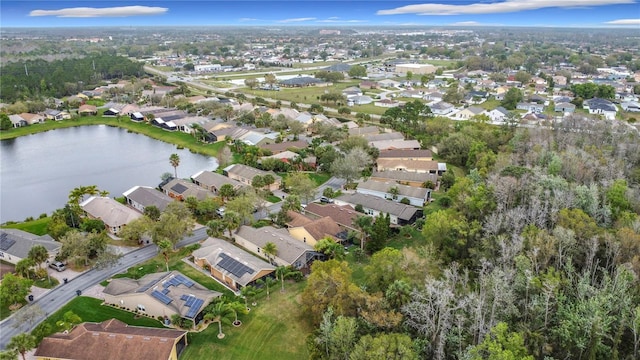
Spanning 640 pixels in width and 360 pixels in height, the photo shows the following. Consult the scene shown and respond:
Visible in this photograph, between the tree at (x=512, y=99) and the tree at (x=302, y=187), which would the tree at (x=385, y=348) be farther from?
the tree at (x=512, y=99)

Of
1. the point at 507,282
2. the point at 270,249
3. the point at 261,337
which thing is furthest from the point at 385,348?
the point at 270,249

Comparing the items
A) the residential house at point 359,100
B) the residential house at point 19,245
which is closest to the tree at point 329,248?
the residential house at point 19,245

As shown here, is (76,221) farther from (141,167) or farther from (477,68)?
(477,68)

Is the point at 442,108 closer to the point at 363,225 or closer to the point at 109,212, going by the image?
the point at 363,225

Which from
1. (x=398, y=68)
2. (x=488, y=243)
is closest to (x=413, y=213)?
(x=488, y=243)

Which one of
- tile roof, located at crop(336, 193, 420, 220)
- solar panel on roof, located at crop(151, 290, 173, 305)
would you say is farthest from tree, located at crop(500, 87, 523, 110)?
solar panel on roof, located at crop(151, 290, 173, 305)

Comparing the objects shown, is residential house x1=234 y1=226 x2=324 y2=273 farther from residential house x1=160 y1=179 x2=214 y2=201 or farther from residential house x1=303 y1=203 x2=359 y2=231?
residential house x1=160 y1=179 x2=214 y2=201
